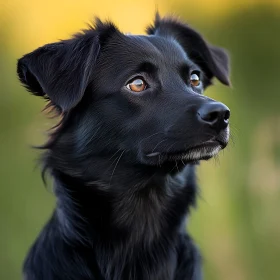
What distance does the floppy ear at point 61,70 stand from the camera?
10.7ft

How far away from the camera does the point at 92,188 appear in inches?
137

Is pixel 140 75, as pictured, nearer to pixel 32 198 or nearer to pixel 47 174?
pixel 47 174

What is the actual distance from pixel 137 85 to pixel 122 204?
67cm

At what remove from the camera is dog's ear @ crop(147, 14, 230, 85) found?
3.99 meters

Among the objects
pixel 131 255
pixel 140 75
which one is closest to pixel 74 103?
pixel 140 75

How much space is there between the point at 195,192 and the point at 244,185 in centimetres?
282

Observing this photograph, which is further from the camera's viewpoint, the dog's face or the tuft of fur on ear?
the tuft of fur on ear

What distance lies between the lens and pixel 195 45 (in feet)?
13.4

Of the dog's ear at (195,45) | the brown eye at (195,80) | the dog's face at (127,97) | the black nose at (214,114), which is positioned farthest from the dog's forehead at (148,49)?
the black nose at (214,114)

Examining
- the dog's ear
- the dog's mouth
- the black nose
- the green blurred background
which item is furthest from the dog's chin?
Result: the green blurred background

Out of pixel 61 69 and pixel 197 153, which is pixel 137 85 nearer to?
pixel 61 69

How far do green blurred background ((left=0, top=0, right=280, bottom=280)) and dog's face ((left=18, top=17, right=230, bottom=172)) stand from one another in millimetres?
2638

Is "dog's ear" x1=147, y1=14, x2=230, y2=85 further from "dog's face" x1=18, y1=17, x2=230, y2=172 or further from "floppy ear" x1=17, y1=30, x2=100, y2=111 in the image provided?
"floppy ear" x1=17, y1=30, x2=100, y2=111

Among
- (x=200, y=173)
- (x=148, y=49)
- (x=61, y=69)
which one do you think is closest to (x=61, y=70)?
(x=61, y=69)
